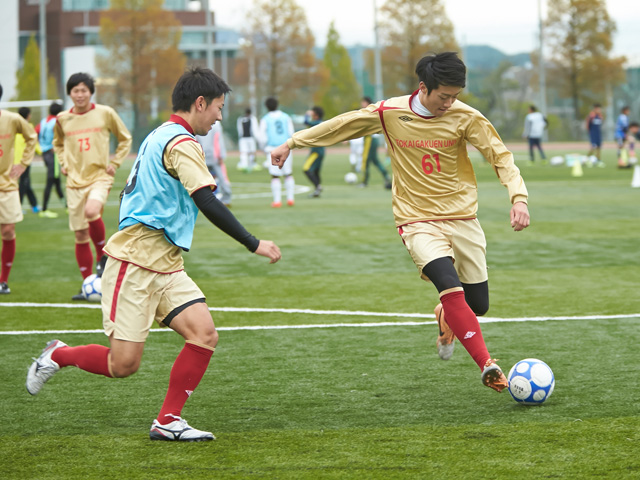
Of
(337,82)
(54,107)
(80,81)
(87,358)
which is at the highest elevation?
(337,82)

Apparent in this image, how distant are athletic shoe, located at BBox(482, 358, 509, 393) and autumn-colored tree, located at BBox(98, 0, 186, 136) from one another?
2004 inches

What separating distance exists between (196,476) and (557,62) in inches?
2347

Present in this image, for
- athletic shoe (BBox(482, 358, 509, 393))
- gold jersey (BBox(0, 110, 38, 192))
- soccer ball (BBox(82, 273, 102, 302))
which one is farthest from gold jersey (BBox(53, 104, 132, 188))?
athletic shoe (BBox(482, 358, 509, 393))

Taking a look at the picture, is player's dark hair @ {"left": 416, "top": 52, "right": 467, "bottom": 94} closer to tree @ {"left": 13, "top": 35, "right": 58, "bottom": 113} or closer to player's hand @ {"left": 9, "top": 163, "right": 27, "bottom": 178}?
player's hand @ {"left": 9, "top": 163, "right": 27, "bottom": 178}

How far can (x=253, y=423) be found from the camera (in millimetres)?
5297

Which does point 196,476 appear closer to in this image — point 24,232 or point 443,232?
point 443,232

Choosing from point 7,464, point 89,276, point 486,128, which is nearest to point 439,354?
point 486,128

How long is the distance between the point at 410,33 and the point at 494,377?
2267 inches

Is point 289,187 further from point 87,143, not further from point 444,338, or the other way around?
point 444,338

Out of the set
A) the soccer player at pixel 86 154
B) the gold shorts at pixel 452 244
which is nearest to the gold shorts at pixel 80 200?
the soccer player at pixel 86 154

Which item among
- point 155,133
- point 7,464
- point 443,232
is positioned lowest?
point 7,464

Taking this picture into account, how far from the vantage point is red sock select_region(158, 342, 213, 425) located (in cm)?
494

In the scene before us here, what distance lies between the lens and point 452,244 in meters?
6.10

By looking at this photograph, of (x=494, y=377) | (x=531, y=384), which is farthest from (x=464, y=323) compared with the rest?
(x=531, y=384)
